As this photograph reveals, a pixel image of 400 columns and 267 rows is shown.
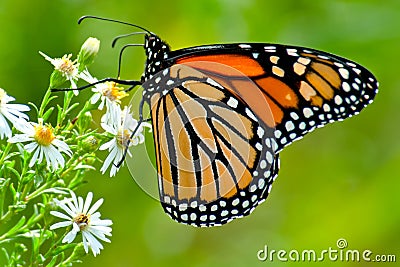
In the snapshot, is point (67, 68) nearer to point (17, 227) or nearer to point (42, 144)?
point (42, 144)

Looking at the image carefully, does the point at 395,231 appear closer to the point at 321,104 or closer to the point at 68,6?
the point at 321,104

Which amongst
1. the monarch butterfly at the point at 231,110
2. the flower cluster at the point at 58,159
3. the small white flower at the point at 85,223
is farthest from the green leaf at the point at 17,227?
the monarch butterfly at the point at 231,110

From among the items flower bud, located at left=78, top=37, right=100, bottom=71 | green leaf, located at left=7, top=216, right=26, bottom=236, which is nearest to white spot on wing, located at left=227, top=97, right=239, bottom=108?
flower bud, located at left=78, top=37, right=100, bottom=71

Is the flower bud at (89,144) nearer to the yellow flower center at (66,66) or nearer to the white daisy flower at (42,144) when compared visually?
the white daisy flower at (42,144)

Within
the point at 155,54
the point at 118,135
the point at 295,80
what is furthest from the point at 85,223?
the point at 295,80

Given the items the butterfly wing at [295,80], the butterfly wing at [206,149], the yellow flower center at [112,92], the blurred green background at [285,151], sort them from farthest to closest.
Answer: the blurred green background at [285,151] < the butterfly wing at [206,149] < the butterfly wing at [295,80] < the yellow flower center at [112,92]

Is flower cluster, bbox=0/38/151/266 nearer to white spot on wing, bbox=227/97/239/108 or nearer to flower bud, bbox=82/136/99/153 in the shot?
flower bud, bbox=82/136/99/153
